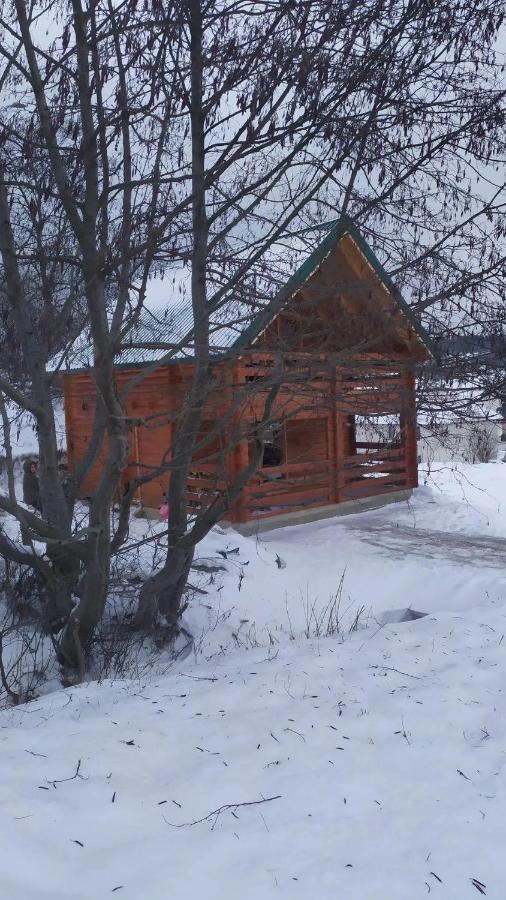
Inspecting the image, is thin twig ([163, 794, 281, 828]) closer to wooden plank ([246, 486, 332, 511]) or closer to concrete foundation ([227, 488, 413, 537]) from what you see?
concrete foundation ([227, 488, 413, 537])

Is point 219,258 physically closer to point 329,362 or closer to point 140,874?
point 329,362

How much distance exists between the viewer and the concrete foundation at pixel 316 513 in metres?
11.3

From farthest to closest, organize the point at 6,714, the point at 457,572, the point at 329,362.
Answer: the point at 457,572 → the point at 329,362 → the point at 6,714

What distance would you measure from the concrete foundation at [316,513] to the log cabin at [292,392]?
26 mm

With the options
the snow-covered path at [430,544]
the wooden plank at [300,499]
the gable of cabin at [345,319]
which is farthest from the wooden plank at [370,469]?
the gable of cabin at [345,319]

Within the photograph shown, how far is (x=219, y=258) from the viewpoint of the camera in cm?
620

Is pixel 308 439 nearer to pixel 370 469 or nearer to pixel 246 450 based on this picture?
pixel 370 469

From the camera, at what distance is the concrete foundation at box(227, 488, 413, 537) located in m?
11.3

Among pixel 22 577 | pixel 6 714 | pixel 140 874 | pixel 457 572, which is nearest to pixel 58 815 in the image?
pixel 140 874

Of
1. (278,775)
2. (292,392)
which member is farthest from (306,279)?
(278,775)

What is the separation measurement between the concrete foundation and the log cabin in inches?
1.0

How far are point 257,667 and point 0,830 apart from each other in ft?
7.99

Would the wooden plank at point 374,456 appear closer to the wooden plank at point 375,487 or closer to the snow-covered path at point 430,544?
the wooden plank at point 375,487

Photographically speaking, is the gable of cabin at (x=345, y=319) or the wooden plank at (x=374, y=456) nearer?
the gable of cabin at (x=345, y=319)
